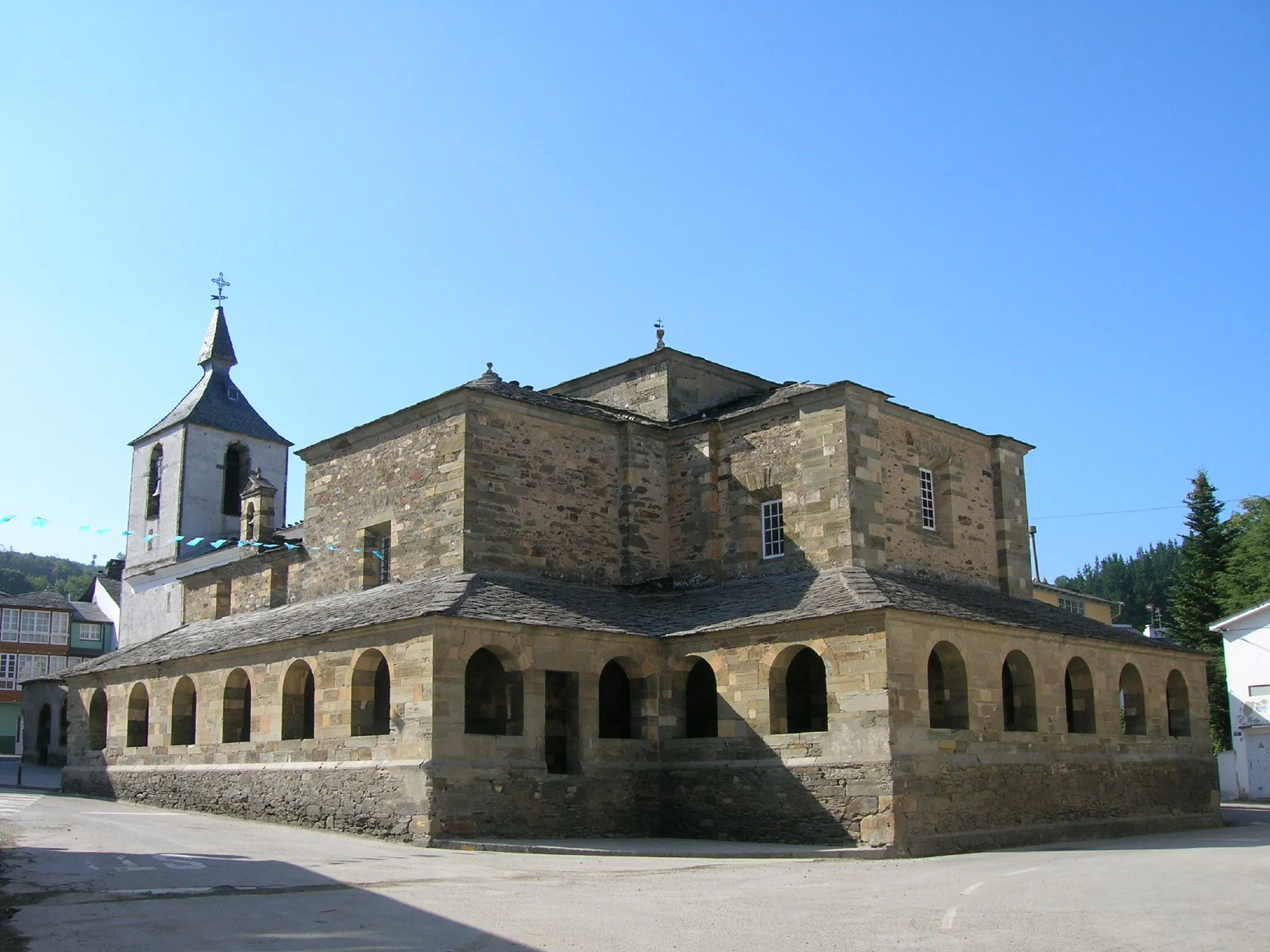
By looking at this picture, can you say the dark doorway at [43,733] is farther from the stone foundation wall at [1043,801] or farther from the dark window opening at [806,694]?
the stone foundation wall at [1043,801]

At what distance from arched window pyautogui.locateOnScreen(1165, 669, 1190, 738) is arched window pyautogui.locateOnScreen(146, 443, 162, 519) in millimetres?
32763

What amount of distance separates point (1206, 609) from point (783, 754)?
3256 centimetres

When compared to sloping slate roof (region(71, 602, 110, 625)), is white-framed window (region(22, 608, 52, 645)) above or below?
below

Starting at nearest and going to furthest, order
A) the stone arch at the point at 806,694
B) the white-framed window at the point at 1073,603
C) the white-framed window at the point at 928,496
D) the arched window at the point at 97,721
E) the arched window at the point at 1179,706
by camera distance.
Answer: the stone arch at the point at 806,694 → the white-framed window at the point at 928,496 → the arched window at the point at 1179,706 → the arched window at the point at 97,721 → the white-framed window at the point at 1073,603

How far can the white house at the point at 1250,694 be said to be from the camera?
35500 mm

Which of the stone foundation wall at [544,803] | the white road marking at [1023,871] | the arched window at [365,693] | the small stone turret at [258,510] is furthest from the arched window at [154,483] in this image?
the white road marking at [1023,871]

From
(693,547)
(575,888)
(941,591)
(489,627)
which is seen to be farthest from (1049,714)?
(575,888)

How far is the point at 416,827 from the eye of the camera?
711 inches

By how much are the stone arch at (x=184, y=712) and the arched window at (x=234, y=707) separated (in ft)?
5.46

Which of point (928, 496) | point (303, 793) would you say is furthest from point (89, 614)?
point (928, 496)

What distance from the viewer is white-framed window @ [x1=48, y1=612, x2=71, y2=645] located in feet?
189

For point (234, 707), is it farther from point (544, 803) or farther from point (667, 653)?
point (667, 653)

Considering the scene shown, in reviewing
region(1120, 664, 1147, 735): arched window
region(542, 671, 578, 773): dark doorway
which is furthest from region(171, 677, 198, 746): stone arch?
region(1120, 664, 1147, 735): arched window

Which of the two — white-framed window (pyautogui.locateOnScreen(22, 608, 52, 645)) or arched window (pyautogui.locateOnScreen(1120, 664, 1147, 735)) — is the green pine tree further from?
white-framed window (pyautogui.locateOnScreen(22, 608, 52, 645))
